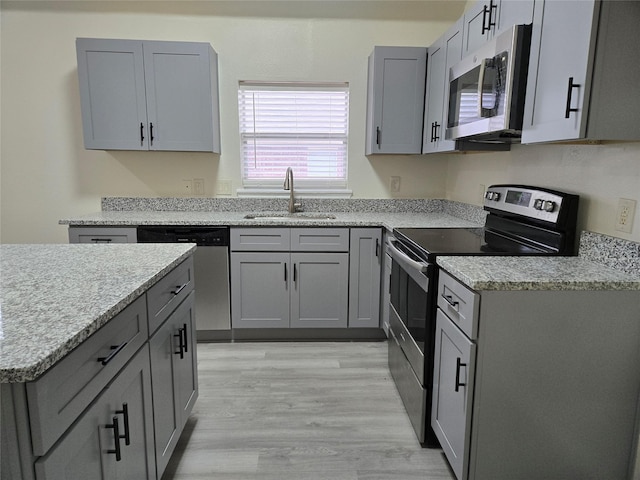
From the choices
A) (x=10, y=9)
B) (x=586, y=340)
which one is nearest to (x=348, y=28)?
(x=10, y=9)

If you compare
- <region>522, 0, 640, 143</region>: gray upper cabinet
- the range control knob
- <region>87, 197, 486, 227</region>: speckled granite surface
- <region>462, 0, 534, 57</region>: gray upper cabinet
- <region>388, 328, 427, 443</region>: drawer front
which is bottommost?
<region>388, 328, 427, 443</region>: drawer front

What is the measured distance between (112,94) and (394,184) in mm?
2231

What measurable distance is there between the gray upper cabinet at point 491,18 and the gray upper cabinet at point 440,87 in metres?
0.14

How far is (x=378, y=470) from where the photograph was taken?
174 centimetres

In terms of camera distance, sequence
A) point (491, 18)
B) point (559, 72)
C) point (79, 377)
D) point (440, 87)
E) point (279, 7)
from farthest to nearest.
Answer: point (279, 7)
point (440, 87)
point (491, 18)
point (559, 72)
point (79, 377)

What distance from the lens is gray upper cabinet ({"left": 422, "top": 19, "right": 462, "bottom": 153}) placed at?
7.98 feet

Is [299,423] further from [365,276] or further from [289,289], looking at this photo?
[365,276]

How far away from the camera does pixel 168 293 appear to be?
1576mm

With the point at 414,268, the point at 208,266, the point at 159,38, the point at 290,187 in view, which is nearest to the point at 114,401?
the point at 414,268

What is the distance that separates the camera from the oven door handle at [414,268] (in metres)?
1.78

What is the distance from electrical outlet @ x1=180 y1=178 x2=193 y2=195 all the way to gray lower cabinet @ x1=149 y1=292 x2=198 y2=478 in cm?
165

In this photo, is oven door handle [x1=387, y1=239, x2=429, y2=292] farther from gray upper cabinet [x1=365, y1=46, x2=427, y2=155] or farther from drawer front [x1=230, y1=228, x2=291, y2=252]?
gray upper cabinet [x1=365, y1=46, x2=427, y2=155]

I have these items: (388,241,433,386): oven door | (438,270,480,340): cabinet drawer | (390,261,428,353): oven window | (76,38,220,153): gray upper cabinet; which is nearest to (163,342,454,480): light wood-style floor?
(388,241,433,386): oven door

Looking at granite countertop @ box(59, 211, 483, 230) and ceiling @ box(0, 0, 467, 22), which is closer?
granite countertop @ box(59, 211, 483, 230)
